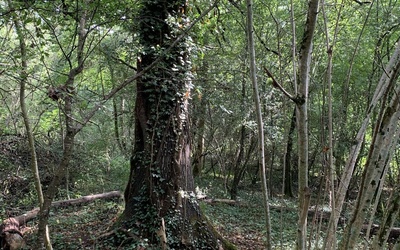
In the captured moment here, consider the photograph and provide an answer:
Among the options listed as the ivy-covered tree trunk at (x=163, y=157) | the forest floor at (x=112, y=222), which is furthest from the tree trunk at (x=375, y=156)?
the forest floor at (x=112, y=222)

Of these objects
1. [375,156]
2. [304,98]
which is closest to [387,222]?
[375,156]

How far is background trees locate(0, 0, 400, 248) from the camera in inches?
73.7

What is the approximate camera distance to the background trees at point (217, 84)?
1872 mm

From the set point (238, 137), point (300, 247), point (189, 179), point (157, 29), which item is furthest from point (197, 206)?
point (238, 137)

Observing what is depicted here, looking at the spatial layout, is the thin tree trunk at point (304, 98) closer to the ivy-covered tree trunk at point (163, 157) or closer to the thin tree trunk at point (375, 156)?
the thin tree trunk at point (375, 156)

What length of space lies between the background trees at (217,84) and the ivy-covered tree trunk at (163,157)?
0.05 meters

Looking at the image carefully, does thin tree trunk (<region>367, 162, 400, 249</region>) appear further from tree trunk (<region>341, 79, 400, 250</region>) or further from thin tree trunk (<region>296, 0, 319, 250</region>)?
thin tree trunk (<region>296, 0, 319, 250</region>)

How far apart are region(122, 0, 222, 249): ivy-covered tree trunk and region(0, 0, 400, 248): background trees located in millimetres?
54

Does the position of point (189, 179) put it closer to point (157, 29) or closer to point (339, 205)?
point (157, 29)

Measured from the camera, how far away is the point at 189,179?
4.55 metres

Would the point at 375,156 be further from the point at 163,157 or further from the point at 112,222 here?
the point at 112,222

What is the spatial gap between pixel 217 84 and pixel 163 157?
1490 mm

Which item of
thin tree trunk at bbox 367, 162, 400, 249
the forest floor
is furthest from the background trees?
the forest floor

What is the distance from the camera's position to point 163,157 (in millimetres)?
4348
